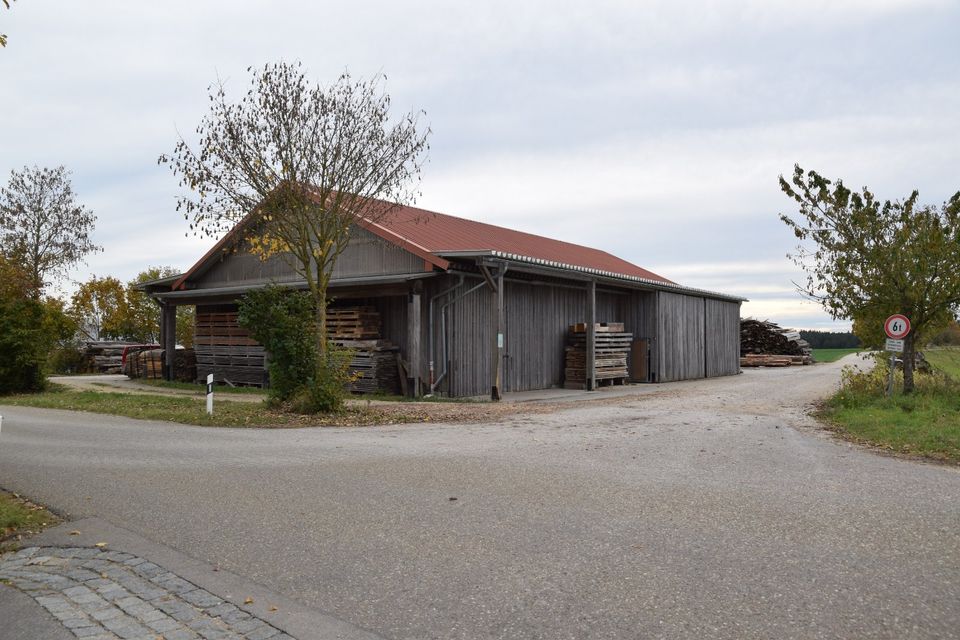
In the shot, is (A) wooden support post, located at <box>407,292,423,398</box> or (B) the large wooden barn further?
(B) the large wooden barn

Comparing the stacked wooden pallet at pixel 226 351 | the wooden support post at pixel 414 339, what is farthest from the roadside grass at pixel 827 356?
the stacked wooden pallet at pixel 226 351

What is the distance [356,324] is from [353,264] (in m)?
2.12

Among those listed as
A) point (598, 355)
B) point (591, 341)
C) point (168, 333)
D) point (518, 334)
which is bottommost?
point (598, 355)

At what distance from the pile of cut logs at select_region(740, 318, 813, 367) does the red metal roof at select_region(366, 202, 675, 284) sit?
984cm

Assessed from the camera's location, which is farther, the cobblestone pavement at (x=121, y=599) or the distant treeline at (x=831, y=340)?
the distant treeline at (x=831, y=340)

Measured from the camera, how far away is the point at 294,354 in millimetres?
14328

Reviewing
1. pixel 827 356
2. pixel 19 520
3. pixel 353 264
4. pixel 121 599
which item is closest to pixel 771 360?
pixel 827 356

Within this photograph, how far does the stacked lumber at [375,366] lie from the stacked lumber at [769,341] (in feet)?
85.9

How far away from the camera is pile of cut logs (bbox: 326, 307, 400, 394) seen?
19.3 metres

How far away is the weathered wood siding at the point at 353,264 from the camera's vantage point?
19797 millimetres

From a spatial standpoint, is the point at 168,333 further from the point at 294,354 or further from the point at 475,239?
the point at 294,354

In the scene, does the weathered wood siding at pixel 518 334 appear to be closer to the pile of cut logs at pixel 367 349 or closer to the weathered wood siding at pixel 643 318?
the weathered wood siding at pixel 643 318

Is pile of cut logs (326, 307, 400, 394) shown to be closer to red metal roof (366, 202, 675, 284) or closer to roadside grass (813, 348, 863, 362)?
red metal roof (366, 202, 675, 284)

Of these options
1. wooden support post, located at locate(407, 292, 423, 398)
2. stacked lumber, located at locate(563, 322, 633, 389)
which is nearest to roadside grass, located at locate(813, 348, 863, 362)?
stacked lumber, located at locate(563, 322, 633, 389)
